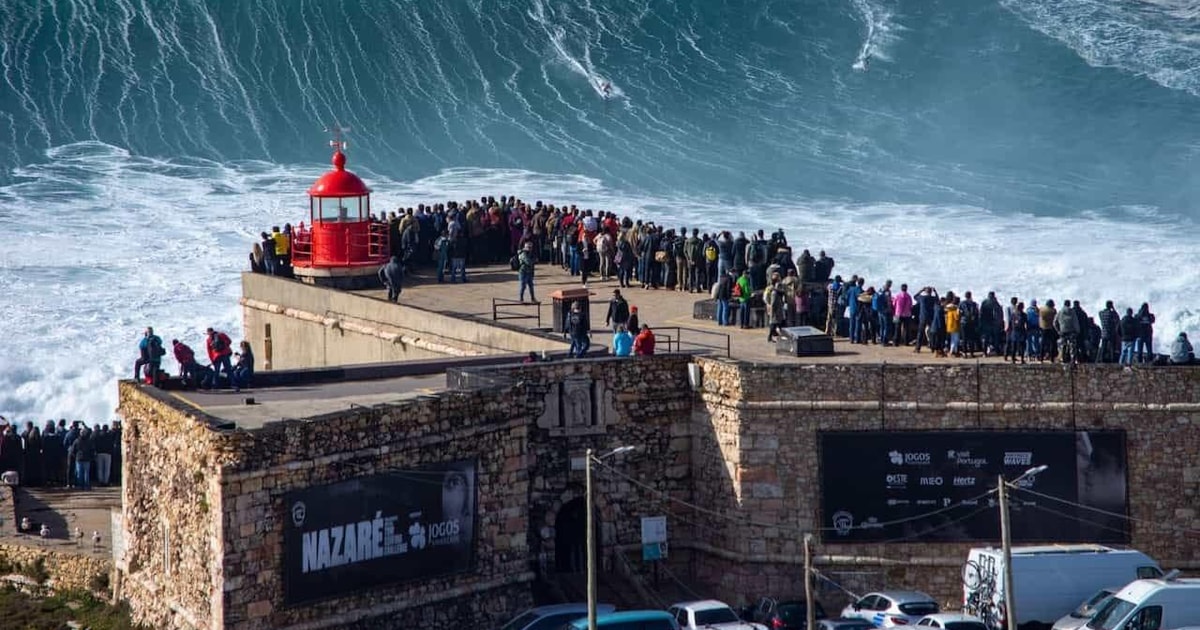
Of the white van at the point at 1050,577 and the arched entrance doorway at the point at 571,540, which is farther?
the arched entrance doorway at the point at 571,540

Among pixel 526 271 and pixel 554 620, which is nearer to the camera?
pixel 554 620

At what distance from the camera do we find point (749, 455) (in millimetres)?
33625

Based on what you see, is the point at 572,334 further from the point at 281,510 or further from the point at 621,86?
the point at 621,86

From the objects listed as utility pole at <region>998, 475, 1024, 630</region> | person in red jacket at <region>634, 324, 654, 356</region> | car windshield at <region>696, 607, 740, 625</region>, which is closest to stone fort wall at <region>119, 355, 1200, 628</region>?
person in red jacket at <region>634, 324, 654, 356</region>

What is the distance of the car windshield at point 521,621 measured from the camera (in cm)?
3130

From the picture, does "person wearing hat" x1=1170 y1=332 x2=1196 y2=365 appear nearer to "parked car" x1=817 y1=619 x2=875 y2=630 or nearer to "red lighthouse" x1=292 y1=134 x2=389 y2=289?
"parked car" x1=817 y1=619 x2=875 y2=630

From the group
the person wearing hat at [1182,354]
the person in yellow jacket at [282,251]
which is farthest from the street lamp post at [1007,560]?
the person in yellow jacket at [282,251]

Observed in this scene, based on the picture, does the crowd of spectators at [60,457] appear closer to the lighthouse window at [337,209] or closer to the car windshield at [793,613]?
the lighthouse window at [337,209]

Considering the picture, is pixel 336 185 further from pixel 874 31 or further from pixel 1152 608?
pixel 874 31

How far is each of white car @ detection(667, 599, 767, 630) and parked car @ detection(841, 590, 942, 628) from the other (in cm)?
150

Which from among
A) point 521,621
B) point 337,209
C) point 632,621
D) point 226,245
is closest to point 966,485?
point 632,621

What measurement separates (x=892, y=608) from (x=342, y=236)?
14.0 meters

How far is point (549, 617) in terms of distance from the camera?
31141 mm

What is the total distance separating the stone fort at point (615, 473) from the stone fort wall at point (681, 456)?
3 centimetres
